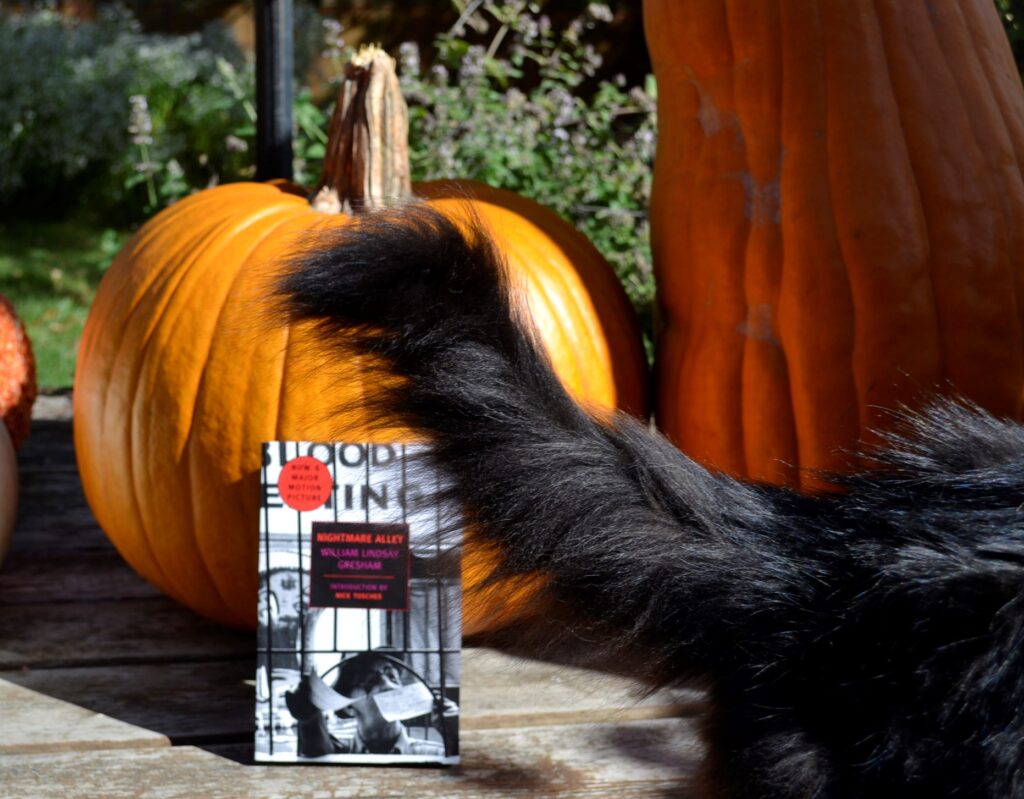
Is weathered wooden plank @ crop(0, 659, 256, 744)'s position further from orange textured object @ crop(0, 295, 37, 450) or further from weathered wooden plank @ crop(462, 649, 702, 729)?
orange textured object @ crop(0, 295, 37, 450)

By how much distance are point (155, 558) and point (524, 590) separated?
79cm

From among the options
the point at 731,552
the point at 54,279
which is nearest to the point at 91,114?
the point at 54,279

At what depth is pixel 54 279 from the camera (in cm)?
446

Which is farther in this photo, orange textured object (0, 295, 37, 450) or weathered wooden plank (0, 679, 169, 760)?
orange textured object (0, 295, 37, 450)

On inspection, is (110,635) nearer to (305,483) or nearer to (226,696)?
(226,696)

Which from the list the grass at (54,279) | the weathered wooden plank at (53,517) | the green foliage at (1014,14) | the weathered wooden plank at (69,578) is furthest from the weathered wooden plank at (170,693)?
the grass at (54,279)

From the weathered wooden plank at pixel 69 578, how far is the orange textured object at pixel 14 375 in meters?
0.24

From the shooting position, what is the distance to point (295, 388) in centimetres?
125

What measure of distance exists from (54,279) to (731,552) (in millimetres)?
4306

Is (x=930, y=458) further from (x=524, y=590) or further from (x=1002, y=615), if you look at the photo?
(x=524, y=590)

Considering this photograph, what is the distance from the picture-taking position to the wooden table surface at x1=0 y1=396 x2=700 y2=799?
108cm

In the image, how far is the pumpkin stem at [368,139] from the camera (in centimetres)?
140

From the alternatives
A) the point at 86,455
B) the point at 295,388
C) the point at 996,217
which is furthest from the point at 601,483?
the point at 86,455

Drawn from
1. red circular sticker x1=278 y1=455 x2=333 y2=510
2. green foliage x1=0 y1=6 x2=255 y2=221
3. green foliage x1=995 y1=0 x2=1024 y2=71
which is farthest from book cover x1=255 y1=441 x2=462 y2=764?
green foliage x1=0 y1=6 x2=255 y2=221
